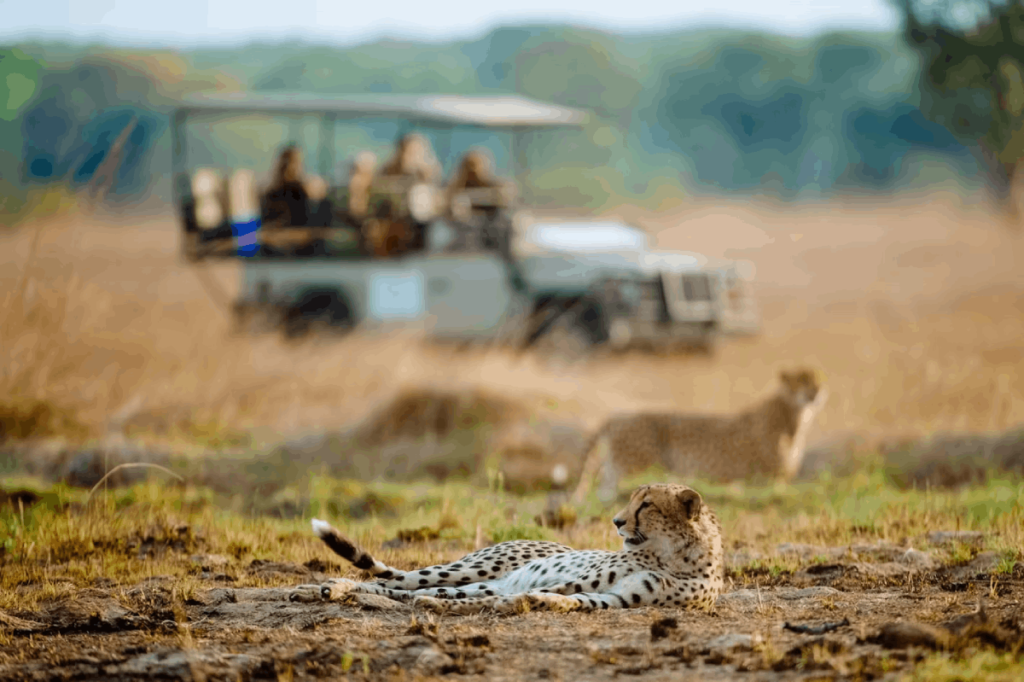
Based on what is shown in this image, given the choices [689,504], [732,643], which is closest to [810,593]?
[689,504]

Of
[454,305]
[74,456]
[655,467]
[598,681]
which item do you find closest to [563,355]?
[454,305]

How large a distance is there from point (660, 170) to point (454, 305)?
99.6 ft

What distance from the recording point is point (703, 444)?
8.88 meters

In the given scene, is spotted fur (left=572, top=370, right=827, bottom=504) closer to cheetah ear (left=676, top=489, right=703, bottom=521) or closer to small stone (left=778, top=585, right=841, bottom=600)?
small stone (left=778, top=585, right=841, bottom=600)

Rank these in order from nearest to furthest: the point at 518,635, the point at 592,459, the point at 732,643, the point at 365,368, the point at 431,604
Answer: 1. the point at 732,643
2. the point at 518,635
3. the point at 431,604
4. the point at 592,459
5. the point at 365,368

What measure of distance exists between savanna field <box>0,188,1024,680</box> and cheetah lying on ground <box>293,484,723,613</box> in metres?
0.09

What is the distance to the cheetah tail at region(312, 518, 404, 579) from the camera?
183 inches

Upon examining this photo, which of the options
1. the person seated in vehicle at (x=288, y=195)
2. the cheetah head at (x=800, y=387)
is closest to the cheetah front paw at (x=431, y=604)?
the cheetah head at (x=800, y=387)

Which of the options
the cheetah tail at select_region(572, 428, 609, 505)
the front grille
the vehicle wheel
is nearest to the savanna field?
the vehicle wheel

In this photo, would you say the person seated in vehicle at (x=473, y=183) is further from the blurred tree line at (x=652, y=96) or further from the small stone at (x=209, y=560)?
the blurred tree line at (x=652, y=96)

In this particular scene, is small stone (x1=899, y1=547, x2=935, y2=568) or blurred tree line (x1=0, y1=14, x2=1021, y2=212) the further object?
blurred tree line (x1=0, y1=14, x2=1021, y2=212)

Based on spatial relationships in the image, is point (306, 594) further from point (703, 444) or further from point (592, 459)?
point (703, 444)

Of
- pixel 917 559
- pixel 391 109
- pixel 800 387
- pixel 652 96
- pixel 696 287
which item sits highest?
pixel 652 96

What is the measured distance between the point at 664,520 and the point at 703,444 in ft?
14.3
